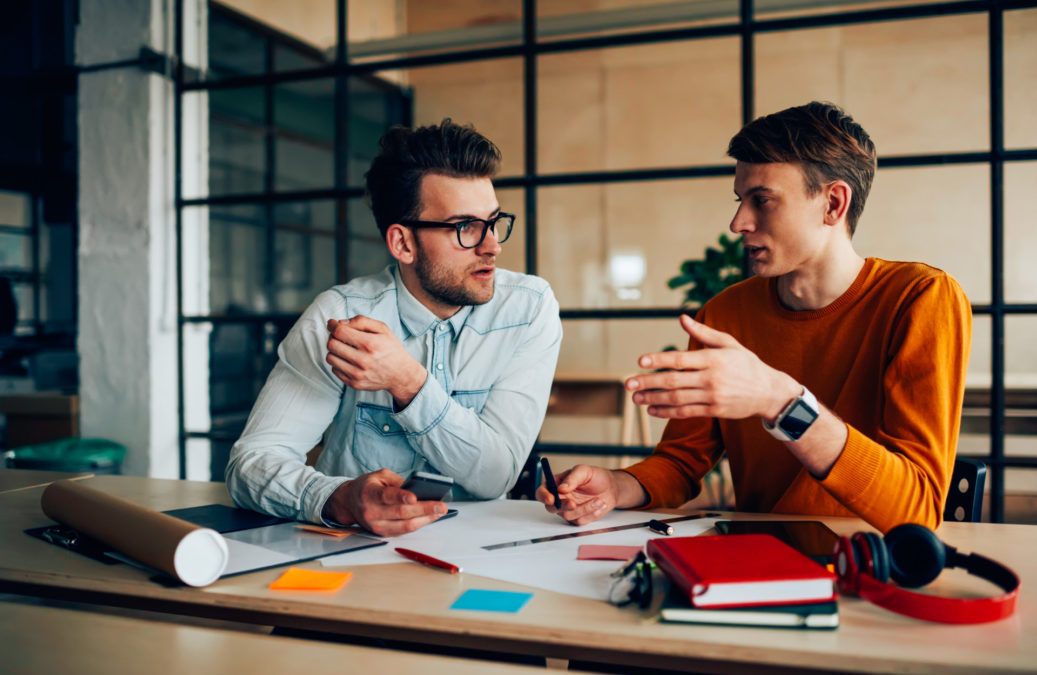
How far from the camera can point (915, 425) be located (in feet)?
4.50

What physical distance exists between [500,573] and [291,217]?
5.59 meters

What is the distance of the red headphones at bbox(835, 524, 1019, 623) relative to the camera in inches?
36.5

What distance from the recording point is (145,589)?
1.12 m

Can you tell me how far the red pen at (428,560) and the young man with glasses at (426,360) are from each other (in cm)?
31

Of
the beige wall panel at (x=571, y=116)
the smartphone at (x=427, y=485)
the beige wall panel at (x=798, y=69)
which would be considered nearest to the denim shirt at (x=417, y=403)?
the smartphone at (x=427, y=485)

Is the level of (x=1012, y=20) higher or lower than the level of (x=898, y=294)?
higher

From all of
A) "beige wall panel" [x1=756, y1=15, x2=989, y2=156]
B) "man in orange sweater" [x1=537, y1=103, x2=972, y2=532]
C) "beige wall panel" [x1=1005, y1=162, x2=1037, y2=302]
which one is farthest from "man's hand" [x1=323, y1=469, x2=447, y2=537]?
"beige wall panel" [x1=756, y1=15, x2=989, y2=156]

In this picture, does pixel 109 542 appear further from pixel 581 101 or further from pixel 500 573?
pixel 581 101

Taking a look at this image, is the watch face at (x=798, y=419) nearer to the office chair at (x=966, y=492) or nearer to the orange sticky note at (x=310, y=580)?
the office chair at (x=966, y=492)

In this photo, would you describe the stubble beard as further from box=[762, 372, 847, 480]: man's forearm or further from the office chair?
the office chair

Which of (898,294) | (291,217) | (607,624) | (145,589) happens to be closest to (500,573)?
(607,624)

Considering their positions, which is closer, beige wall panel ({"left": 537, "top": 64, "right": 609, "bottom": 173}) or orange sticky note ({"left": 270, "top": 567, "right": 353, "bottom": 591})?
orange sticky note ({"left": 270, "top": 567, "right": 353, "bottom": 591})

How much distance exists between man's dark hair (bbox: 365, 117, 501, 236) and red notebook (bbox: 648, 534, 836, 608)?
3.73 feet

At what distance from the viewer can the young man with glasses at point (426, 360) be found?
1.56m
